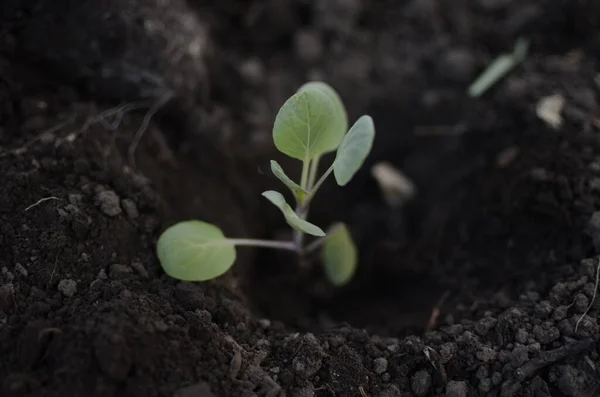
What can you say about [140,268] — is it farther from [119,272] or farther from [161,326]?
[161,326]

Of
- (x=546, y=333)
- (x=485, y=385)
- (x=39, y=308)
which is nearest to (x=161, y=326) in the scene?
(x=39, y=308)

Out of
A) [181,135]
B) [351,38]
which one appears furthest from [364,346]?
[351,38]

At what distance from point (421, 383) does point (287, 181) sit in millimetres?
428

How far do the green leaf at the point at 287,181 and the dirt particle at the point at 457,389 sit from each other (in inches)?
17.0

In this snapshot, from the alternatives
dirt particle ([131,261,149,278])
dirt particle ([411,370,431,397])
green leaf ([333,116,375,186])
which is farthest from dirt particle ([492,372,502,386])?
dirt particle ([131,261,149,278])

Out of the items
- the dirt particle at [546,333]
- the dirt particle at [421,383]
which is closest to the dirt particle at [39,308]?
the dirt particle at [421,383]

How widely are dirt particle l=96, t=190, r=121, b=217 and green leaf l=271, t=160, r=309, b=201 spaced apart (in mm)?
329

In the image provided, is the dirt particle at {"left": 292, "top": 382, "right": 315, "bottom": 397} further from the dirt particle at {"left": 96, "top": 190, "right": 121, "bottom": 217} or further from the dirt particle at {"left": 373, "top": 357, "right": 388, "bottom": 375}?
the dirt particle at {"left": 96, "top": 190, "right": 121, "bottom": 217}

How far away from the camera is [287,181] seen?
1.12m

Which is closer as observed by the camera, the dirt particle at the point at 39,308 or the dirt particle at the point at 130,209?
the dirt particle at the point at 39,308

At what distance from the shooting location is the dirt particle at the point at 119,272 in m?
1.12

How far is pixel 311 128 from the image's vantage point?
1.17 m

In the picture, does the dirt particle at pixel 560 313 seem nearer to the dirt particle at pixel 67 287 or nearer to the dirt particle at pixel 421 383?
the dirt particle at pixel 421 383

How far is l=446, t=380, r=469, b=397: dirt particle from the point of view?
3.54 ft
